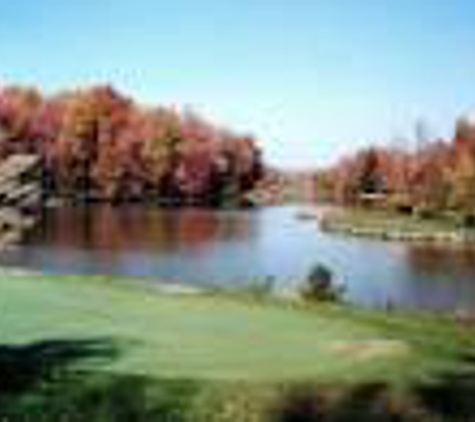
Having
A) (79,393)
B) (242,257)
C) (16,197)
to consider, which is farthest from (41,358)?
(242,257)

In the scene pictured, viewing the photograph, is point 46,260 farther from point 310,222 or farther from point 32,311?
point 310,222

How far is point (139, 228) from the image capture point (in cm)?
7581

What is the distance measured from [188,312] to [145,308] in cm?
112

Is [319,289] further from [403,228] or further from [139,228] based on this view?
[403,228]

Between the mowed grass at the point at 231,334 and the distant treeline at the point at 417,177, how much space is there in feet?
240

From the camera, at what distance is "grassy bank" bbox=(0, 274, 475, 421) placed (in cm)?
1168

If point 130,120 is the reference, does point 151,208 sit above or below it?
below

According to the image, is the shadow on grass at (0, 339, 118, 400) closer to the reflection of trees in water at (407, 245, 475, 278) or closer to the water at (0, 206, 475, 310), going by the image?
the water at (0, 206, 475, 310)

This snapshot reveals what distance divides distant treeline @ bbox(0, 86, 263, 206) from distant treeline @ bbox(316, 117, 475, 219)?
79.5 feet

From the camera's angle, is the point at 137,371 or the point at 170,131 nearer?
the point at 137,371

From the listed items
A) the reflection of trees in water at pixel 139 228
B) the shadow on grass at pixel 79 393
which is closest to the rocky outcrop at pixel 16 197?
the shadow on grass at pixel 79 393

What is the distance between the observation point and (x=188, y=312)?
804 inches

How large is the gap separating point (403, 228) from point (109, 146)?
4368 centimetres

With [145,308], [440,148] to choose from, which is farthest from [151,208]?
[145,308]
